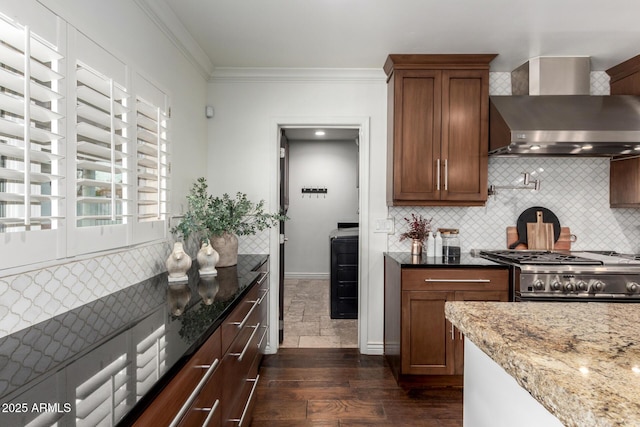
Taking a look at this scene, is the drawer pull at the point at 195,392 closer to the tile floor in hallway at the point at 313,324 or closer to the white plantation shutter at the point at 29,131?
the white plantation shutter at the point at 29,131

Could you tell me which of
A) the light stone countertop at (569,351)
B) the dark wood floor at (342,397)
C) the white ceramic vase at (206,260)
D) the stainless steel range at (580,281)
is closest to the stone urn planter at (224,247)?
the white ceramic vase at (206,260)

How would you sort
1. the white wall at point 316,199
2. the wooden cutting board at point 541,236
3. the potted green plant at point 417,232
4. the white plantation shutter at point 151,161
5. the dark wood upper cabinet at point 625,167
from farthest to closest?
1. the white wall at point 316,199
2. the wooden cutting board at point 541,236
3. the potted green plant at point 417,232
4. the dark wood upper cabinet at point 625,167
5. the white plantation shutter at point 151,161

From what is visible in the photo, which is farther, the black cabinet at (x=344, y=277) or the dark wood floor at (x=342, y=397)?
the black cabinet at (x=344, y=277)

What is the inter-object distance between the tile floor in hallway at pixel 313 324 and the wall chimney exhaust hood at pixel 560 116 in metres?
2.25

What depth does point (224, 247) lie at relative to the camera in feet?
8.46

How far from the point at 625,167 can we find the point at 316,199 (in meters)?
4.45

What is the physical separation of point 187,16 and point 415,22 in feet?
4.88

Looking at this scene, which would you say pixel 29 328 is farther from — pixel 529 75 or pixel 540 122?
pixel 529 75

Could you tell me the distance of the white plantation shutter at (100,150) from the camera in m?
1.51

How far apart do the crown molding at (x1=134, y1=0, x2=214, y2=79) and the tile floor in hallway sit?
2590mm

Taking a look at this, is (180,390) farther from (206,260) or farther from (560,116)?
(560,116)

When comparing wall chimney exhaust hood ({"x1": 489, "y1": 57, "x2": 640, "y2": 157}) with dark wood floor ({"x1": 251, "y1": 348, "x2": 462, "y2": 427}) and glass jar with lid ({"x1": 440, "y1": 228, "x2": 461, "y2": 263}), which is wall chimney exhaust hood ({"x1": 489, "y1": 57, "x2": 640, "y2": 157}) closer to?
glass jar with lid ({"x1": 440, "y1": 228, "x2": 461, "y2": 263})

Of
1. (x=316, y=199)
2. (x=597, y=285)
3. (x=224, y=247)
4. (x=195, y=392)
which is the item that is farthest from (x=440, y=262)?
→ (x=316, y=199)

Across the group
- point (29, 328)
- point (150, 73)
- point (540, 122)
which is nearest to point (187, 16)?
point (150, 73)
